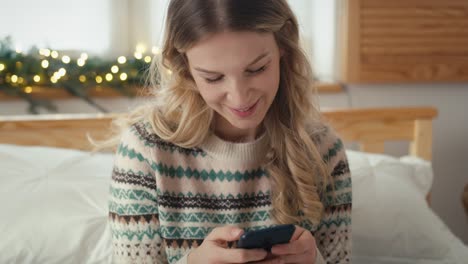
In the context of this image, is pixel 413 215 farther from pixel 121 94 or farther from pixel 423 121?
pixel 121 94

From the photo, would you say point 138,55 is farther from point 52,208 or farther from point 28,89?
point 52,208

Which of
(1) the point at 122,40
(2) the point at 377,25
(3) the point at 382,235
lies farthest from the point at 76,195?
(2) the point at 377,25

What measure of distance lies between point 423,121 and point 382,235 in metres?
0.59

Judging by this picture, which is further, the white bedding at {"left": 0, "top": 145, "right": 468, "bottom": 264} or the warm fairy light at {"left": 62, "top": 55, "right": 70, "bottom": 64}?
the warm fairy light at {"left": 62, "top": 55, "right": 70, "bottom": 64}

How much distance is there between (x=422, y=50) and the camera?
2326mm

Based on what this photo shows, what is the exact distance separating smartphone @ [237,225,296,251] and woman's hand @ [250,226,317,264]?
0.03 metres

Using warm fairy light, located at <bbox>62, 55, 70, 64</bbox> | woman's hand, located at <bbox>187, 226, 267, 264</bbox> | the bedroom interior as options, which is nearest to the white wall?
the bedroom interior

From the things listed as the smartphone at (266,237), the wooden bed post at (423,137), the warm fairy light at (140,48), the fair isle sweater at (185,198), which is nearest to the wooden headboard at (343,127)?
the wooden bed post at (423,137)

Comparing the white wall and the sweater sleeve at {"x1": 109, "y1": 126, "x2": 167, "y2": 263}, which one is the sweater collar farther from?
the white wall

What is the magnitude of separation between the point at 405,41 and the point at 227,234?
1577mm

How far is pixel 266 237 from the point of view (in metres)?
0.91

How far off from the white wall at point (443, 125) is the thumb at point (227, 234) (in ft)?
4.77

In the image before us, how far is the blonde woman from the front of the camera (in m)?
1.14

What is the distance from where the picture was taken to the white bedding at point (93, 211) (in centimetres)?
128
